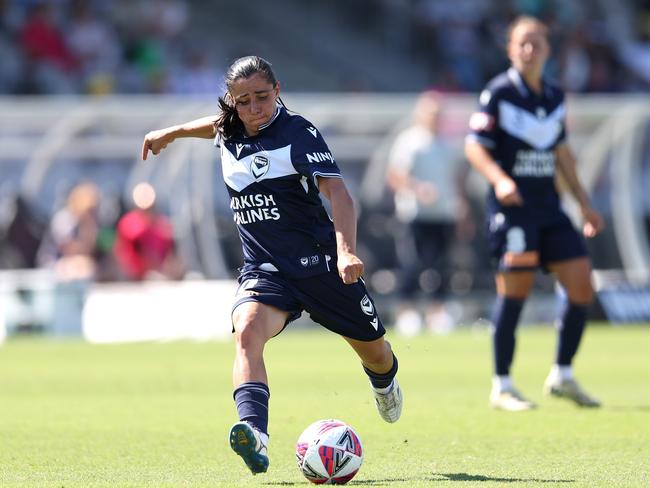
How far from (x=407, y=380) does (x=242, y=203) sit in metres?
5.42

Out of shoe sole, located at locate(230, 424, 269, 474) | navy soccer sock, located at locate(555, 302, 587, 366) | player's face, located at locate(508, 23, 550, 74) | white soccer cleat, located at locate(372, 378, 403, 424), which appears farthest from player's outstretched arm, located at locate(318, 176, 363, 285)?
navy soccer sock, located at locate(555, 302, 587, 366)

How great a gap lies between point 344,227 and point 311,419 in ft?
9.49

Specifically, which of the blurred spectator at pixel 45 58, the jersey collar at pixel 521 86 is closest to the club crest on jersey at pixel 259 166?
the jersey collar at pixel 521 86

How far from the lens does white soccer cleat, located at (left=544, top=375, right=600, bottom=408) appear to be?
9.98 meters

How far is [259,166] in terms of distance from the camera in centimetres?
716

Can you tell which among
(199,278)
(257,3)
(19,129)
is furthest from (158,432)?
(257,3)

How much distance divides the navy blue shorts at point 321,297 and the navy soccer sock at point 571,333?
3.29 m

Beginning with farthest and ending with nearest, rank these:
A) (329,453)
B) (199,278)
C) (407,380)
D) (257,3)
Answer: (257,3) → (199,278) → (407,380) → (329,453)

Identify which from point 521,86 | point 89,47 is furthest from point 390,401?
point 89,47

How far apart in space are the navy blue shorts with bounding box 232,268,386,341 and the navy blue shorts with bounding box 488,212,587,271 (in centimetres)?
301

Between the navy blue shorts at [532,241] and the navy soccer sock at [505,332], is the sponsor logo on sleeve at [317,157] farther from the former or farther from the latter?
the navy soccer sock at [505,332]

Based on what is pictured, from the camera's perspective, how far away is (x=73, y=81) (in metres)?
23.6

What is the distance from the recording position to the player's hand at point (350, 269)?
657 cm

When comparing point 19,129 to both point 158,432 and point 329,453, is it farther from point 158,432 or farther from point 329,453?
point 329,453
